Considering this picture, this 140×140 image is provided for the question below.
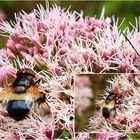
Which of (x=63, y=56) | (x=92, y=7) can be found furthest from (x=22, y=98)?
(x=92, y=7)

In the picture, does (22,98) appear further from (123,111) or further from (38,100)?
(123,111)

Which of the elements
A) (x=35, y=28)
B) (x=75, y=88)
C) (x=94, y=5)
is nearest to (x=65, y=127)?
(x=75, y=88)

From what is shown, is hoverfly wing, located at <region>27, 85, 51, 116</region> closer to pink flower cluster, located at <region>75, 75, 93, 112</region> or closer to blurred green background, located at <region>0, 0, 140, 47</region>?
pink flower cluster, located at <region>75, 75, 93, 112</region>

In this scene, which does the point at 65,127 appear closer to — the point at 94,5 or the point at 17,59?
the point at 17,59

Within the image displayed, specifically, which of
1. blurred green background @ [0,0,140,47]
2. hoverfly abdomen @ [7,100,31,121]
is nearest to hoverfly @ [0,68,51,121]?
hoverfly abdomen @ [7,100,31,121]

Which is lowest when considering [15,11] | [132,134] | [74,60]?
[132,134]

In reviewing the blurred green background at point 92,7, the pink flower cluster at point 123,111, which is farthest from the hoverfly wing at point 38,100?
the blurred green background at point 92,7
